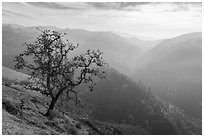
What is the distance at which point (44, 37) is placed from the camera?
30344 millimetres

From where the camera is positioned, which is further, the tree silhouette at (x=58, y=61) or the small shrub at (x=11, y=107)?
the tree silhouette at (x=58, y=61)

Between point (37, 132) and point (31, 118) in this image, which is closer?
point (37, 132)

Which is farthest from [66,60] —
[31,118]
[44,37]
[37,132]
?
[37,132]

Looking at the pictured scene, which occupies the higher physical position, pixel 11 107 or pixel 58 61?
pixel 58 61

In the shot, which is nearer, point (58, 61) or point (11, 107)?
point (11, 107)

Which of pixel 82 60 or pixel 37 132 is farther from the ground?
pixel 82 60

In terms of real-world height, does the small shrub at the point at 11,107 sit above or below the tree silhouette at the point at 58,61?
below

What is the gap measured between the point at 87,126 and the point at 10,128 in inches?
785

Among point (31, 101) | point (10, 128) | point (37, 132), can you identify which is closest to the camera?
point (10, 128)

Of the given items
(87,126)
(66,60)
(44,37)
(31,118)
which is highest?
(44,37)

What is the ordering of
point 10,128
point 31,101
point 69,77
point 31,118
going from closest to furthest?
point 10,128 < point 31,118 < point 69,77 < point 31,101

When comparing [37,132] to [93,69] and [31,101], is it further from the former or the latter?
[31,101]

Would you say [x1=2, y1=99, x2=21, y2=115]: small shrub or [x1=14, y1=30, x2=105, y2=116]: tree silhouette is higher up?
[x1=14, y1=30, x2=105, y2=116]: tree silhouette

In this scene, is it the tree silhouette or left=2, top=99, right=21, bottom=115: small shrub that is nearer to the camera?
left=2, top=99, right=21, bottom=115: small shrub
